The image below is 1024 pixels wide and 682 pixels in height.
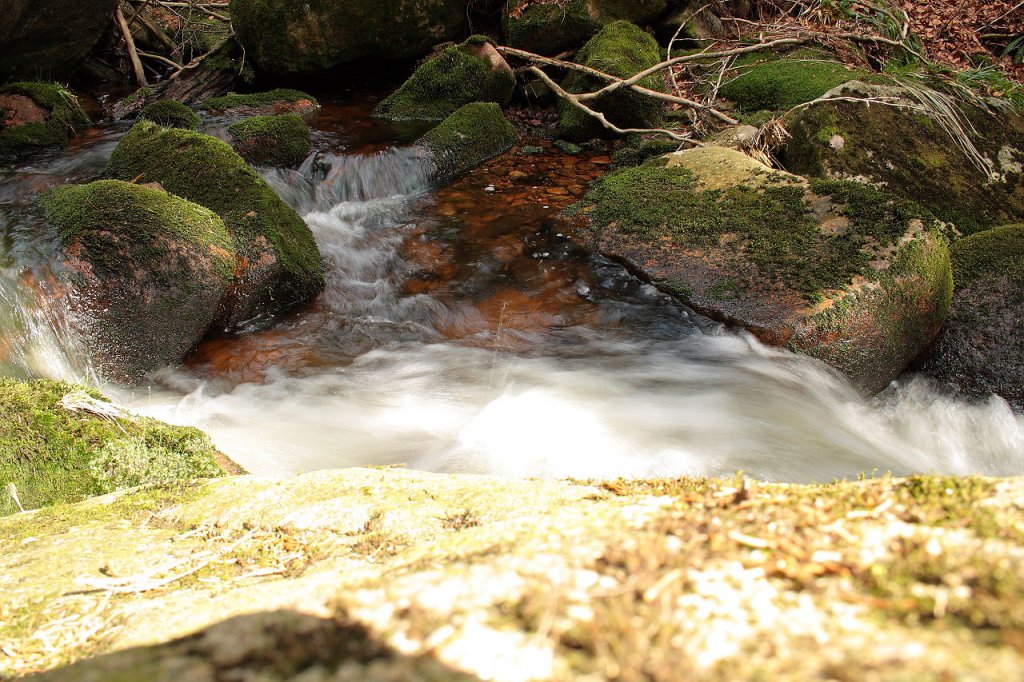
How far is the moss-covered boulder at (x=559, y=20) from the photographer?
10102mm

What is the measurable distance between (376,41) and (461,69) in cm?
171

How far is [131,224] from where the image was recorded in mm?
4641

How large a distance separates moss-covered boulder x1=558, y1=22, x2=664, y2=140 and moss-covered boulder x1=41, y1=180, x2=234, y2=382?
224 inches

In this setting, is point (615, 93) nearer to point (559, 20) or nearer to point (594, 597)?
point (559, 20)

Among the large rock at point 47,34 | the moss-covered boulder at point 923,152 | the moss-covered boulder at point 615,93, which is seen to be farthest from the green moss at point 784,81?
the large rock at point 47,34

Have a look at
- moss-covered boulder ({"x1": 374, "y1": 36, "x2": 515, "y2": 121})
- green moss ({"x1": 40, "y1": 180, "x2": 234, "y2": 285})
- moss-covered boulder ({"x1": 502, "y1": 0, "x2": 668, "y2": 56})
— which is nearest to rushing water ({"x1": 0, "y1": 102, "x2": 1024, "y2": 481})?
green moss ({"x1": 40, "y1": 180, "x2": 234, "y2": 285})

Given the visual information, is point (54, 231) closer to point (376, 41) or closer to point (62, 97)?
point (62, 97)

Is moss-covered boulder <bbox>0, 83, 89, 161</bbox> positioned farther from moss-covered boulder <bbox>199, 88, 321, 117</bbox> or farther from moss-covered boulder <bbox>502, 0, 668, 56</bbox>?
moss-covered boulder <bbox>502, 0, 668, 56</bbox>

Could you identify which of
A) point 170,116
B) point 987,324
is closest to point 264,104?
point 170,116

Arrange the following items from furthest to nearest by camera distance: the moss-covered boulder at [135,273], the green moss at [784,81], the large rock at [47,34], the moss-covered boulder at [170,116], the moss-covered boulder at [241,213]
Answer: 1. the moss-covered boulder at [170,116]
2. the green moss at [784,81]
3. the large rock at [47,34]
4. the moss-covered boulder at [241,213]
5. the moss-covered boulder at [135,273]

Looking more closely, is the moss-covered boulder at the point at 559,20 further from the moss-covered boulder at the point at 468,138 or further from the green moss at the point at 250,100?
the green moss at the point at 250,100

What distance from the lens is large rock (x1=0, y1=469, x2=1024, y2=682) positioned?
889mm

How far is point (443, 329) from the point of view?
223 inches

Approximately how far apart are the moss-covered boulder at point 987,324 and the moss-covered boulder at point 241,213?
497cm
